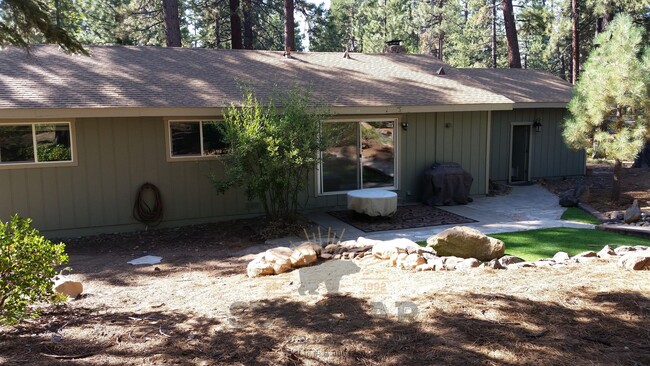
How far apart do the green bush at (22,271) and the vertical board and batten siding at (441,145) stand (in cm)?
838

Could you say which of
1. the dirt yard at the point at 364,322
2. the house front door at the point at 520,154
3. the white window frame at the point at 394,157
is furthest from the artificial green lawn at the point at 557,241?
the house front door at the point at 520,154

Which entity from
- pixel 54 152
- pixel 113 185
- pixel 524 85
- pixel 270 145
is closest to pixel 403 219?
pixel 270 145

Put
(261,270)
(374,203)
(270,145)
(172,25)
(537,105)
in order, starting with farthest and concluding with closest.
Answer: (172,25)
(537,105)
(374,203)
(270,145)
(261,270)

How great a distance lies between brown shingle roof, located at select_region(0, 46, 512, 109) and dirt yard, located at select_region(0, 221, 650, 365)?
4040 mm

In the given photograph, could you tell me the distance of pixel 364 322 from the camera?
4.04m

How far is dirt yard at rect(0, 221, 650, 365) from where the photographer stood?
344 cm

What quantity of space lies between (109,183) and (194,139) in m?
1.69

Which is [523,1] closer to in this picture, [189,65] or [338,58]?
[338,58]

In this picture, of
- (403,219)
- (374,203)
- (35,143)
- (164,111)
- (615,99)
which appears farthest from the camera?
(615,99)

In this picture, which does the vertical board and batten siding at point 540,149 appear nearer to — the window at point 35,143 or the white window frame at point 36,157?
the white window frame at point 36,157

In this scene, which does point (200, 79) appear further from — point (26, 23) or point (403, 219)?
point (26, 23)

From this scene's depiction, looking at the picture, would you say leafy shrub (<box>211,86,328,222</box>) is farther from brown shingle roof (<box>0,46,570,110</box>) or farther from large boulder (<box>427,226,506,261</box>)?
large boulder (<box>427,226,506,261</box>)

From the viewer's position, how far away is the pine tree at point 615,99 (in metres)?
10.0

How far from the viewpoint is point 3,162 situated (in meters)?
8.59
